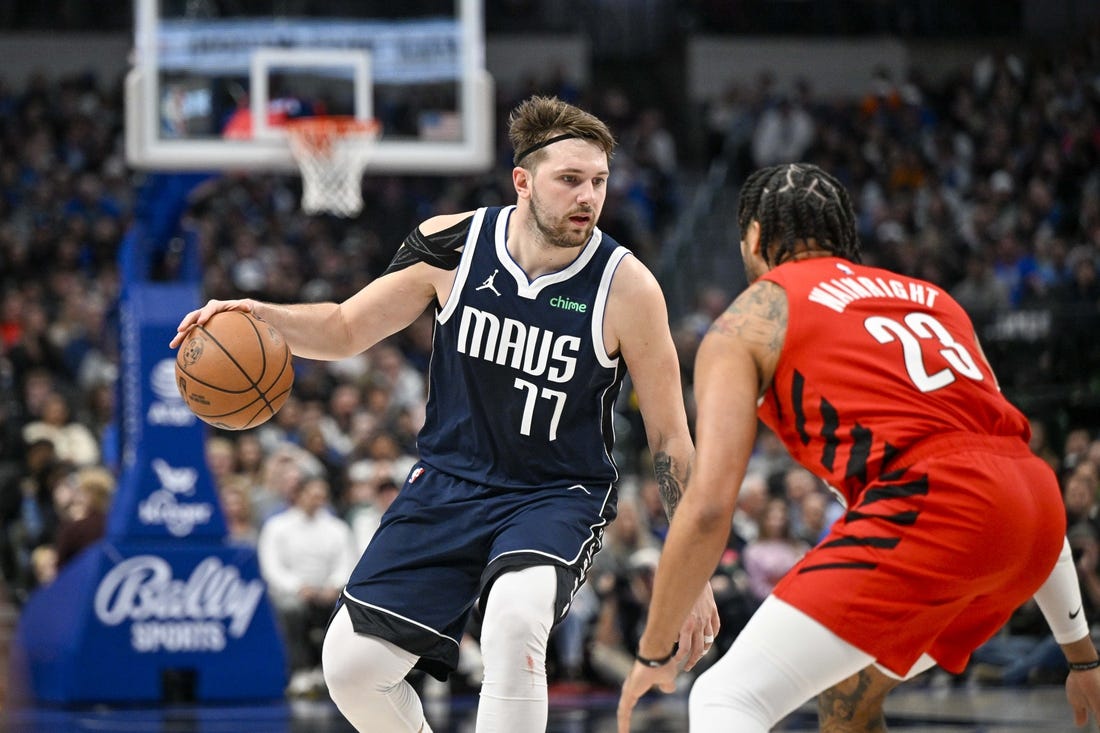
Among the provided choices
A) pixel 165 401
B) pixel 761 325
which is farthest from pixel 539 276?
pixel 165 401

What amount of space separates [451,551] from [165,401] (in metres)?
5.58

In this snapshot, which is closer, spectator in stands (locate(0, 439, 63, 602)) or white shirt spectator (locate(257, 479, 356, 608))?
white shirt spectator (locate(257, 479, 356, 608))

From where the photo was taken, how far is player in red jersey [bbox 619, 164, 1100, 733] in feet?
11.5

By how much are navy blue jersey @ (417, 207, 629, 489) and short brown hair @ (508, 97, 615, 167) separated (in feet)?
1.14

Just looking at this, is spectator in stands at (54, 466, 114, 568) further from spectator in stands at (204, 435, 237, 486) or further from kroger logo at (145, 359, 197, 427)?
kroger logo at (145, 359, 197, 427)

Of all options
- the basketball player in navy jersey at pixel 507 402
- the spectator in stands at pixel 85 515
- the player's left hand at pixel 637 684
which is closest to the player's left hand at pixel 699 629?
the basketball player in navy jersey at pixel 507 402

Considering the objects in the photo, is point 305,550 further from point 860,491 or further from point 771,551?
point 860,491

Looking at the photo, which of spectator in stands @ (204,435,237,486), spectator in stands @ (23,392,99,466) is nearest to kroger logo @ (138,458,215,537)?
spectator in stands @ (204,435,237,486)

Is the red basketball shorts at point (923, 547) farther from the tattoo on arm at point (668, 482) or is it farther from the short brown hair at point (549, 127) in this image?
the short brown hair at point (549, 127)

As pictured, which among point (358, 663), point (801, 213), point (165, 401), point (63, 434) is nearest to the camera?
point (801, 213)

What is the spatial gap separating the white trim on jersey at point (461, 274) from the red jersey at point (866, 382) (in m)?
1.65

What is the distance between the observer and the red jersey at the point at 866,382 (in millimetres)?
3627

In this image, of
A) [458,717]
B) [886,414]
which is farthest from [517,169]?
[458,717]

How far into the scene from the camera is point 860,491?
3.71 metres
